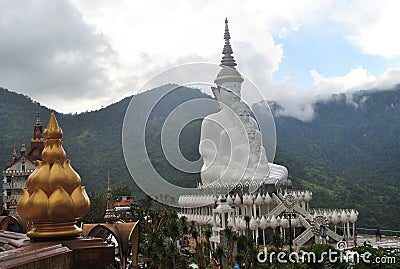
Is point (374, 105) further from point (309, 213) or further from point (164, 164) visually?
point (309, 213)

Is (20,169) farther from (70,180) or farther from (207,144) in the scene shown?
(70,180)

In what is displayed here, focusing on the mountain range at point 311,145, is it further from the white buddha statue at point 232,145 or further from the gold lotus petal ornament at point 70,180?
the gold lotus petal ornament at point 70,180

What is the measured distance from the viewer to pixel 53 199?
7.21 ft

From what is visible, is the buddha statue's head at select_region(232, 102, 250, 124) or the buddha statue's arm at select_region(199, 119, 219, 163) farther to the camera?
the buddha statue's arm at select_region(199, 119, 219, 163)

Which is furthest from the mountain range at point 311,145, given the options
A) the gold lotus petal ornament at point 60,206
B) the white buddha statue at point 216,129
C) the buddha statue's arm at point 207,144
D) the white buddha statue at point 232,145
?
the gold lotus petal ornament at point 60,206

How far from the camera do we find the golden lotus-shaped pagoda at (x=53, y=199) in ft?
7.22

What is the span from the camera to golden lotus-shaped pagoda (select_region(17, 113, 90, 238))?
2201 millimetres

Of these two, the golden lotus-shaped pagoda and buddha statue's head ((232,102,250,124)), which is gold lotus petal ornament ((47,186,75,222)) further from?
buddha statue's head ((232,102,250,124))

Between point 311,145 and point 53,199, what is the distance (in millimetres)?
71569

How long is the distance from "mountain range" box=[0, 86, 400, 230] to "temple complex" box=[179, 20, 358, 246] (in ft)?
8.12

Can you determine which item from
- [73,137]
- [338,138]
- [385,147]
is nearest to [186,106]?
[73,137]

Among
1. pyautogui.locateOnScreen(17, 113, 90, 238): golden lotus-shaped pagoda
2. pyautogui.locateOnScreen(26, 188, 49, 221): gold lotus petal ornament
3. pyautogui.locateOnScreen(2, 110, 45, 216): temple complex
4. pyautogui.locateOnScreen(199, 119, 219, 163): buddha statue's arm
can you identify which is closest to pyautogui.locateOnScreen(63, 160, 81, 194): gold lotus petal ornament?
pyautogui.locateOnScreen(17, 113, 90, 238): golden lotus-shaped pagoda

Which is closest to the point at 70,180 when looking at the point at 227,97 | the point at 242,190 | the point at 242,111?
the point at 242,190

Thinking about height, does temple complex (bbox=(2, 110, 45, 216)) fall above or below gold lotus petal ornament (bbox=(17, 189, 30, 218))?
above
